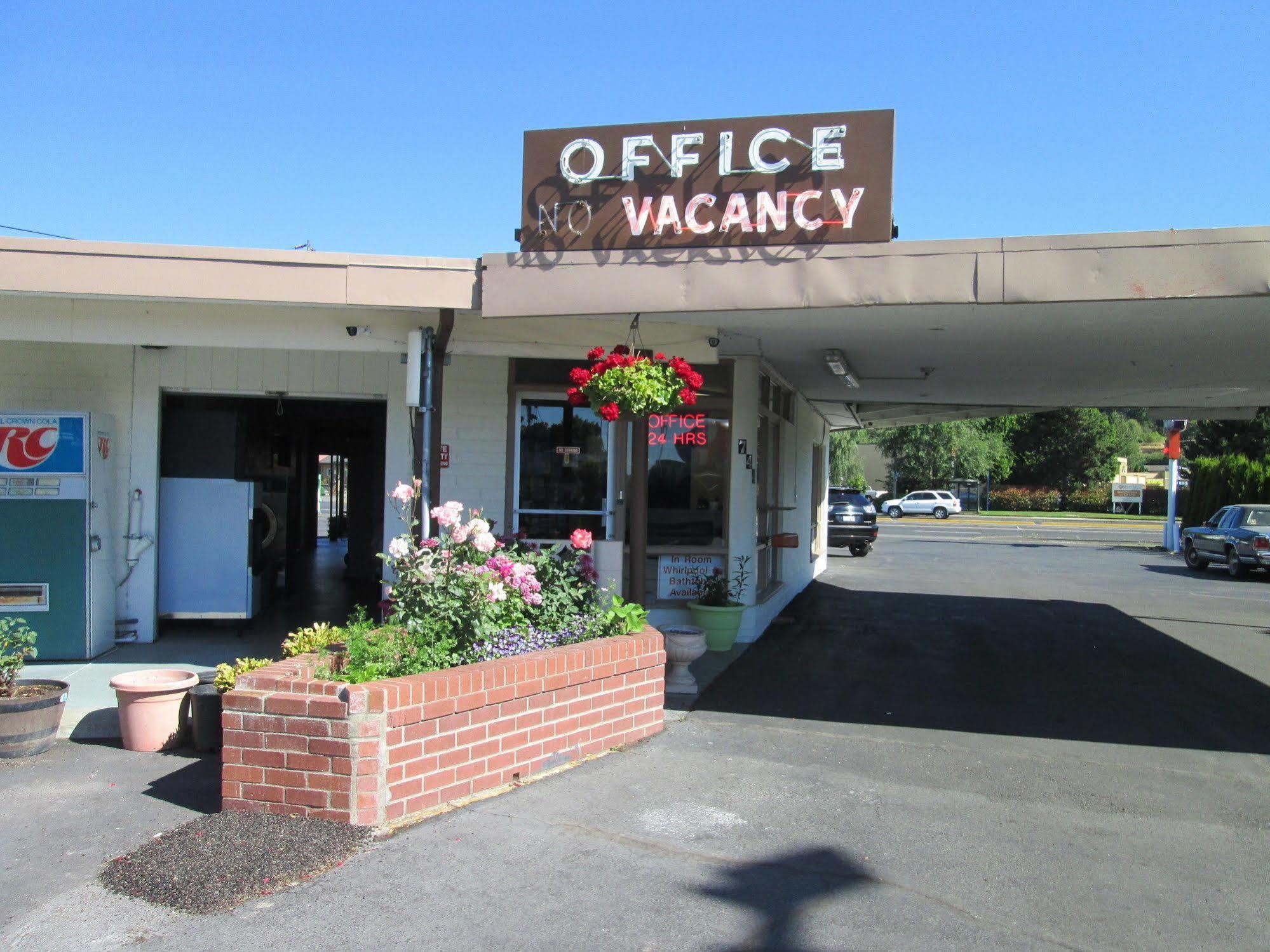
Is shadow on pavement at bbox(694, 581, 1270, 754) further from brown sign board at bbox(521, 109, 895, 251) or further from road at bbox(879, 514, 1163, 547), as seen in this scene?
road at bbox(879, 514, 1163, 547)

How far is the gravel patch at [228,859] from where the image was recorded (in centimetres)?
402

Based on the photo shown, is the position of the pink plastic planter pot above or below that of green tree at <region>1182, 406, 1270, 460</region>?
below

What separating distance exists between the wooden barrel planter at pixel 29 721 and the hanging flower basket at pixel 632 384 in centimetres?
396

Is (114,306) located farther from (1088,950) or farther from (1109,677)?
(1109,677)

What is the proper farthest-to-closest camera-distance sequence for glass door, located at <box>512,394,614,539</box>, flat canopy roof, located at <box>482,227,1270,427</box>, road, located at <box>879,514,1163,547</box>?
road, located at <box>879,514,1163,547</box> < glass door, located at <box>512,394,614,539</box> < flat canopy roof, located at <box>482,227,1270,427</box>

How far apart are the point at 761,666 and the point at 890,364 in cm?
358

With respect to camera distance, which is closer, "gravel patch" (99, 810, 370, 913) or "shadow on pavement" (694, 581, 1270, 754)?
"gravel patch" (99, 810, 370, 913)

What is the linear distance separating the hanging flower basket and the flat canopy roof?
0.43 meters

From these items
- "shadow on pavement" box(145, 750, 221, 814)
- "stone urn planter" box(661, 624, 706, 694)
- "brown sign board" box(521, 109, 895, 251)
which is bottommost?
"shadow on pavement" box(145, 750, 221, 814)

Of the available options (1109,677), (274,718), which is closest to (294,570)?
(274,718)

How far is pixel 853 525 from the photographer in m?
23.8

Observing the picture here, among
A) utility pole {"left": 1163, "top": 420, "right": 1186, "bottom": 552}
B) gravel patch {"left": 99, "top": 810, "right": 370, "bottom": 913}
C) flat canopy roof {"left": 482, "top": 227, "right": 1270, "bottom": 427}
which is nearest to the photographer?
gravel patch {"left": 99, "top": 810, "right": 370, "bottom": 913}

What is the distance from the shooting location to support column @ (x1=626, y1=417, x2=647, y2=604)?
30.1 ft

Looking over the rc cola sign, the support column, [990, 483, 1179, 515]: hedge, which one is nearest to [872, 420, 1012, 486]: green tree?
[990, 483, 1179, 515]: hedge
